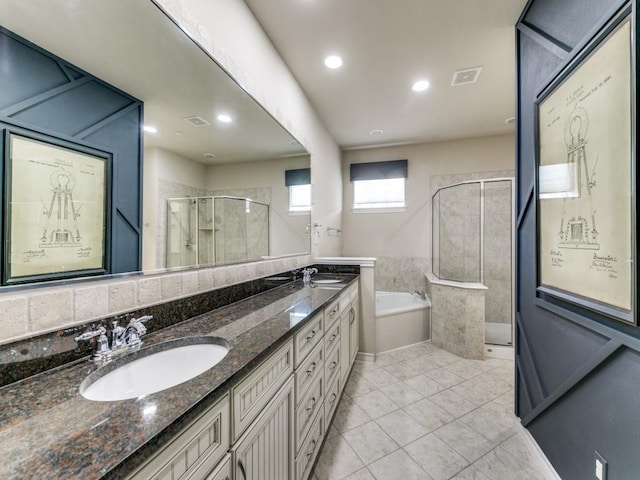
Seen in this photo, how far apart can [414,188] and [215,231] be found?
3.61m

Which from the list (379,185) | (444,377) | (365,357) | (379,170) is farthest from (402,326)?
(379,170)

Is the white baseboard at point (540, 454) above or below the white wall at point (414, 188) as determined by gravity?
below

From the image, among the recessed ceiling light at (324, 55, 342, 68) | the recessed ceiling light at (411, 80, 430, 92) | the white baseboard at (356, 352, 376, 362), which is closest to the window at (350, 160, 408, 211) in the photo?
the recessed ceiling light at (411, 80, 430, 92)

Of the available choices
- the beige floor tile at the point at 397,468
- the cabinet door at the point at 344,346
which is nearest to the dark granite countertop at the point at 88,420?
the beige floor tile at the point at 397,468

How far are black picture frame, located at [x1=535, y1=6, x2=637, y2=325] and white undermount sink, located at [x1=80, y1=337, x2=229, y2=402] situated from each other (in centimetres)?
153

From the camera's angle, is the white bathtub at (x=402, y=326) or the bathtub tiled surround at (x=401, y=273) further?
the bathtub tiled surround at (x=401, y=273)

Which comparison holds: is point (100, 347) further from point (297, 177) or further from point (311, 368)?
point (297, 177)

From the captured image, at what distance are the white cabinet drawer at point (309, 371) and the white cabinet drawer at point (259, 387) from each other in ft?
0.44

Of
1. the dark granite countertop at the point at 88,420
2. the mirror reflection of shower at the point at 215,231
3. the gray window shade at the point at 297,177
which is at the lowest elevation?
the dark granite countertop at the point at 88,420

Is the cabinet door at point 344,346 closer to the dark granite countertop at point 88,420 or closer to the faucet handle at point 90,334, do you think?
the dark granite countertop at point 88,420

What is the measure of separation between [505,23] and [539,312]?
2072 mm

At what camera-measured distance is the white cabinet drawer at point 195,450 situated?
548mm

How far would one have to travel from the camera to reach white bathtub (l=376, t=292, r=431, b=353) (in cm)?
316

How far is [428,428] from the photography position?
191 centimetres
